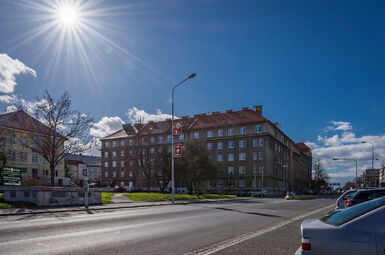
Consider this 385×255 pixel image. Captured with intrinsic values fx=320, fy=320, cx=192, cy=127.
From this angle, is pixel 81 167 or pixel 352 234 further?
pixel 81 167

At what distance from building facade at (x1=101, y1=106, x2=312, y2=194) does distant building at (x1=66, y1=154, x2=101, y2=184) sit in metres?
9.17

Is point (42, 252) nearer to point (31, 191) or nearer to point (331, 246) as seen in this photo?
point (331, 246)

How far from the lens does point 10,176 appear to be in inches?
925

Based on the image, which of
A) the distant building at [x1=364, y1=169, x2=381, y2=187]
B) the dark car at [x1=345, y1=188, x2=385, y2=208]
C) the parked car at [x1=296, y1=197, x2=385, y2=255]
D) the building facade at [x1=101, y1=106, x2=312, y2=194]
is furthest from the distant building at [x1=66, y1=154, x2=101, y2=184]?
the parked car at [x1=296, y1=197, x2=385, y2=255]

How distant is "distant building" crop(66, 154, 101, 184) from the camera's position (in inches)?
3690

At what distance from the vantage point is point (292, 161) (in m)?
106

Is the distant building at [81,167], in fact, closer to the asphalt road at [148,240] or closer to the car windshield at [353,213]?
the asphalt road at [148,240]

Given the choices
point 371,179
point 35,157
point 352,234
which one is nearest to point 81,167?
point 35,157

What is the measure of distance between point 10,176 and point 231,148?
59364mm

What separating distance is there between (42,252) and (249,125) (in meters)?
71.2

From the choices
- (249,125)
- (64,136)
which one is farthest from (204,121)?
(64,136)

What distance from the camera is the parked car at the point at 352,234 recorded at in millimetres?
3934

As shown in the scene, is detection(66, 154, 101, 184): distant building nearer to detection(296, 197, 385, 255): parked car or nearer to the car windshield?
the car windshield

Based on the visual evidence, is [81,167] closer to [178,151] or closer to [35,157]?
[35,157]
